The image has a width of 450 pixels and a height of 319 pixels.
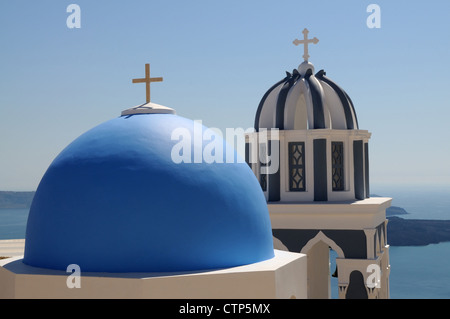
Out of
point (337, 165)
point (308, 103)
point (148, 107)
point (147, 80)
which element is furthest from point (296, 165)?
Result: point (148, 107)

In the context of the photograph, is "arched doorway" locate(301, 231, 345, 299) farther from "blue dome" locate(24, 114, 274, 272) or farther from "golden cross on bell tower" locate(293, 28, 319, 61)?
"blue dome" locate(24, 114, 274, 272)

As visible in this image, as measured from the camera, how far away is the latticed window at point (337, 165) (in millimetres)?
19562

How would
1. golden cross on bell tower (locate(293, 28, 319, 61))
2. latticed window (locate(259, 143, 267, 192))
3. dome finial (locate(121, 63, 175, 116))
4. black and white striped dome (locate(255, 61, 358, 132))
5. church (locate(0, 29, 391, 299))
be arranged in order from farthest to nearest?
1. golden cross on bell tower (locate(293, 28, 319, 61))
2. latticed window (locate(259, 143, 267, 192))
3. black and white striped dome (locate(255, 61, 358, 132))
4. dome finial (locate(121, 63, 175, 116))
5. church (locate(0, 29, 391, 299))

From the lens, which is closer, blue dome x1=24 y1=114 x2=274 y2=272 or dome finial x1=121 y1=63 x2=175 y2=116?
blue dome x1=24 y1=114 x2=274 y2=272

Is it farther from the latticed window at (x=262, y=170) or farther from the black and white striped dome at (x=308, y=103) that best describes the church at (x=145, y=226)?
the black and white striped dome at (x=308, y=103)

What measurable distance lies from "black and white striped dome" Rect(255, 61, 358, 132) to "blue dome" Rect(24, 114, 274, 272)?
10565 mm

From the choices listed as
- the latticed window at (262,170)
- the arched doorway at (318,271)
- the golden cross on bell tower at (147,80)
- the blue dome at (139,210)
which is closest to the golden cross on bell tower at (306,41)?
the latticed window at (262,170)

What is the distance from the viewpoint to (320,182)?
62.8 feet

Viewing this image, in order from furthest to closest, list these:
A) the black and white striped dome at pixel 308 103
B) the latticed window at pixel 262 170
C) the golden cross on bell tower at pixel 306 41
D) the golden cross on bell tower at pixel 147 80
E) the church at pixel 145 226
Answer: the golden cross on bell tower at pixel 306 41 < the latticed window at pixel 262 170 < the black and white striped dome at pixel 308 103 < the golden cross on bell tower at pixel 147 80 < the church at pixel 145 226

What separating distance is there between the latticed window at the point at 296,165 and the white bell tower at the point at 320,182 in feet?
0.10

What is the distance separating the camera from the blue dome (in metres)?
8.26

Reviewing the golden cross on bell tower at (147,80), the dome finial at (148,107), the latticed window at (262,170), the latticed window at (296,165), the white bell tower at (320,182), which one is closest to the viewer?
the dome finial at (148,107)

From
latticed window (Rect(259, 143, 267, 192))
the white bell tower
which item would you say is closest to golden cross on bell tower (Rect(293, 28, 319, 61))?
the white bell tower
